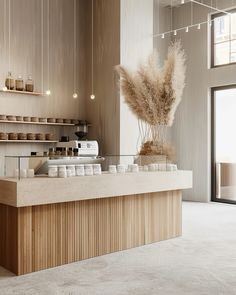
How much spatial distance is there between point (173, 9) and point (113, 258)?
6.42 metres

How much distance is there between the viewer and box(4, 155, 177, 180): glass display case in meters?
3.57

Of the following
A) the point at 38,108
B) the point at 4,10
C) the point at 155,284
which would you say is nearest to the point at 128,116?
the point at 38,108

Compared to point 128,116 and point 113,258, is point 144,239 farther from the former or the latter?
point 128,116

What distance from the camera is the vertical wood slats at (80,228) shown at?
3.48 m

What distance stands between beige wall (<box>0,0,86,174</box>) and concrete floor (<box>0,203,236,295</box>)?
345 centimetres

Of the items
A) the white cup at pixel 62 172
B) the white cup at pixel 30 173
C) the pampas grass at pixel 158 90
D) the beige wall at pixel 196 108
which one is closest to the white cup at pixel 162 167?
the pampas grass at pixel 158 90

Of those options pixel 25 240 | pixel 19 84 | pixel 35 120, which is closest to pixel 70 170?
pixel 25 240

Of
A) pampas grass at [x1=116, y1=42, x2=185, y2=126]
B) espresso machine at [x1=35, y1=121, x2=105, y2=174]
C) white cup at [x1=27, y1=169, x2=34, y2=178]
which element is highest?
pampas grass at [x1=116, y1=42, x2=185, y2=126]

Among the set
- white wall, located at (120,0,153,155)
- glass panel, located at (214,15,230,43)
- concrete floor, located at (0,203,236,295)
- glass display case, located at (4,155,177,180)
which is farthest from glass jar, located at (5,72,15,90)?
glass panel, located at (214,15,230,43)

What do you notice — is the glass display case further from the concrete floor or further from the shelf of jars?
the shelf of jars

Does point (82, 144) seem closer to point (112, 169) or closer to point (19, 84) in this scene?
point (19, 84)

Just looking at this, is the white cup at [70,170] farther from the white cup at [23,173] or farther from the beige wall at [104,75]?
the beige wall at [104,75]

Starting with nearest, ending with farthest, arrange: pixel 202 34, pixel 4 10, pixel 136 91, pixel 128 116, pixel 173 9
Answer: pixel 136 91
pixel 4 10
pixel 128 116
pixel 202 34
pixel 173 9

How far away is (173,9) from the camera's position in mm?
8586
